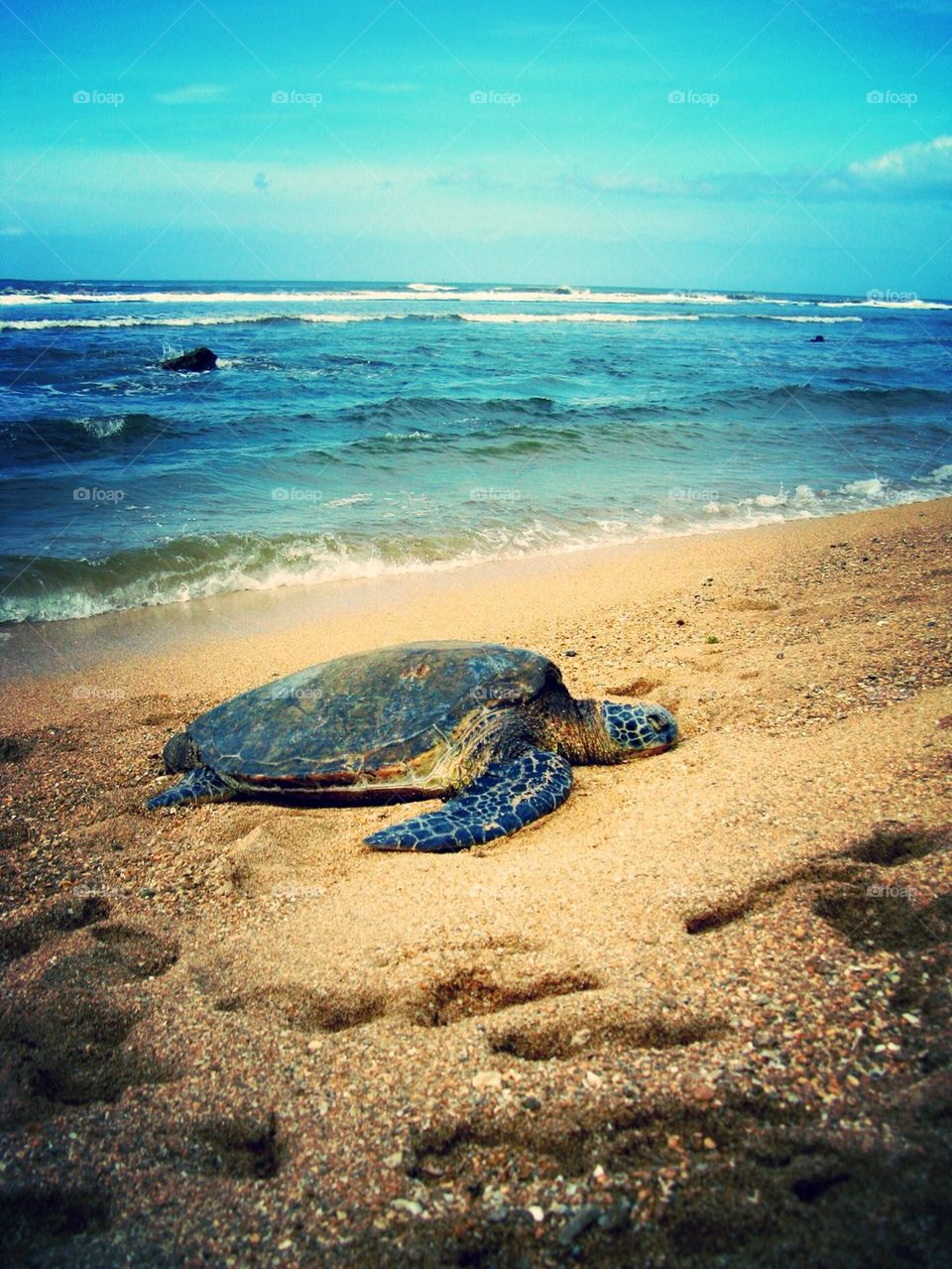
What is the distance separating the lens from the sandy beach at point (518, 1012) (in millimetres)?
1781

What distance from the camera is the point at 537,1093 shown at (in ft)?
6.94

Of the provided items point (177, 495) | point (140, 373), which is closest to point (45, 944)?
point (177, 495)

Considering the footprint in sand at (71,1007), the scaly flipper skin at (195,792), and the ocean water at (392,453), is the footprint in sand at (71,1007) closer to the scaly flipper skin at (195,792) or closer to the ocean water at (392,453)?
the scaly flipper skin at (195,792)

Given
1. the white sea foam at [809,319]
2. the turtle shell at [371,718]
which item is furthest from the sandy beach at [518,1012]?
the white sea foam at [809,319]

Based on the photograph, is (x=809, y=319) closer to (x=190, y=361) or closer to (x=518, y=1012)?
(x=190, y=361)

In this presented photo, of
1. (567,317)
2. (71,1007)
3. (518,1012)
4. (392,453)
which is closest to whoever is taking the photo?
(518,1012)

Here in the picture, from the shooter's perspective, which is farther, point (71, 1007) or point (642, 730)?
point (642, 730)

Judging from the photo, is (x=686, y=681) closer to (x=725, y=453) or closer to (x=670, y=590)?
(x=670, y=590)

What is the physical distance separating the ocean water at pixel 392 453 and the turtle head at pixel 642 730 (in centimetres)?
503

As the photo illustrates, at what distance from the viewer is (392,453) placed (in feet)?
46.8

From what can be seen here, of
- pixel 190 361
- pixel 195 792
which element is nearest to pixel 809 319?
pixel 190 361

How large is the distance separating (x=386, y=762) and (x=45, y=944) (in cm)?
191

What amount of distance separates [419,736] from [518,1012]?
211 centimetres

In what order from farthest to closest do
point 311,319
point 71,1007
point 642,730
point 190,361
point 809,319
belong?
point 809,319, point 311,319, point 190,361, point 642,730, point 71,1007
